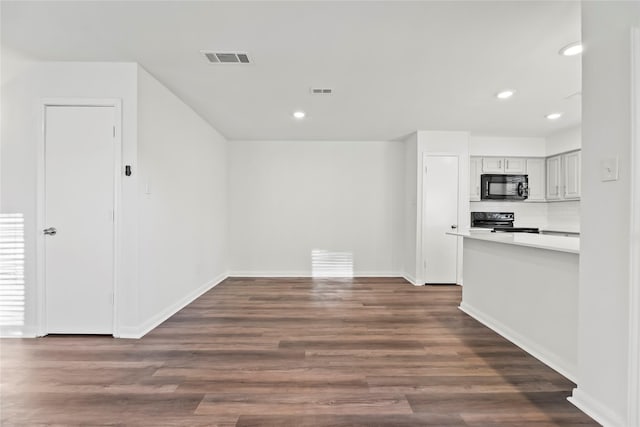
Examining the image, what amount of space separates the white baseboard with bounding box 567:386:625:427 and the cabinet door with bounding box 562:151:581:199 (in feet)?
13.9

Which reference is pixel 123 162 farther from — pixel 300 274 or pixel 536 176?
pixel 536 176

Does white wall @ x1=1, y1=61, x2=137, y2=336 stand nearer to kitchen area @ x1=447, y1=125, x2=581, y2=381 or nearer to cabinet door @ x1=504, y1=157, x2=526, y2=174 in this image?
kitchen area @ x1=447, y1=125, x2=581, y2=381

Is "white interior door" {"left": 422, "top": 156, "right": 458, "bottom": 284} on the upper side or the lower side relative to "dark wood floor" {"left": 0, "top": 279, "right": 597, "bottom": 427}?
upper

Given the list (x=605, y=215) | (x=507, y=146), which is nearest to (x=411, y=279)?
(x=507, y=146)

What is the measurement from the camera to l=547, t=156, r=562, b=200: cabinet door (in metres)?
5.34

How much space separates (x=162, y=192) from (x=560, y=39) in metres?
3.93

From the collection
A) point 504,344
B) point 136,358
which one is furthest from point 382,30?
point 136,358

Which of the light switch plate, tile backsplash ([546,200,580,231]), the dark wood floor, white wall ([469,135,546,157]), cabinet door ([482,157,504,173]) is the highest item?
white wall ([469,135,546,157])

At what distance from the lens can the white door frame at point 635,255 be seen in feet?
4.98

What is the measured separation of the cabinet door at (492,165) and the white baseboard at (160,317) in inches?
206

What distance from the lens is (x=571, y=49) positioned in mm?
2488

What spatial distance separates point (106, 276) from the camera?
9.44 ft

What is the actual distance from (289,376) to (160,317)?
73.0 inches

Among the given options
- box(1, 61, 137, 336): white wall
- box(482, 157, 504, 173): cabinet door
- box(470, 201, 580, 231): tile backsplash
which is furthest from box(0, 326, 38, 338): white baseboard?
box(482, 157, 504, 173): cabinet door
